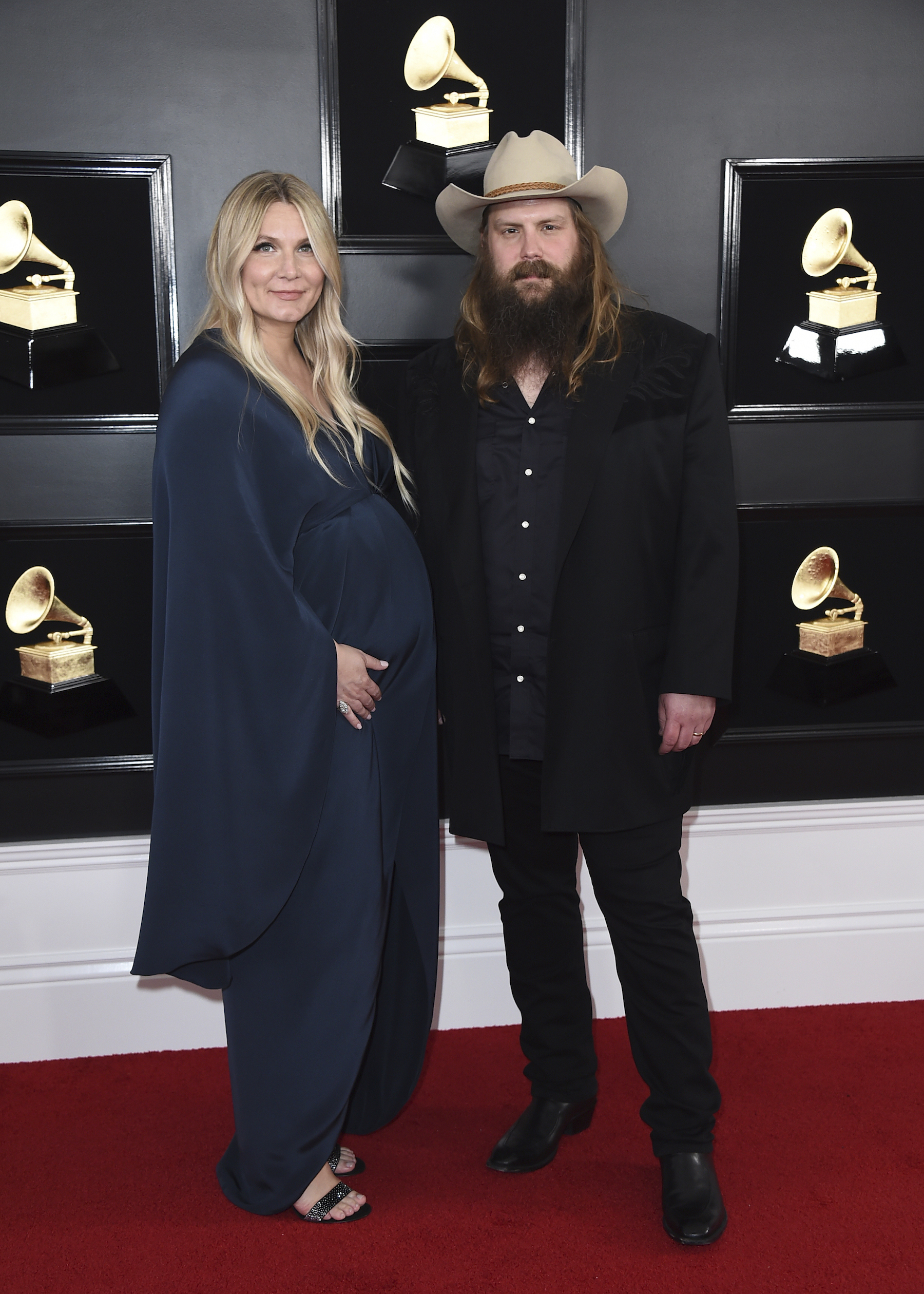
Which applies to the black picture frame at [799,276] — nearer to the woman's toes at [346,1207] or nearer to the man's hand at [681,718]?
the man's hand at [681,718]

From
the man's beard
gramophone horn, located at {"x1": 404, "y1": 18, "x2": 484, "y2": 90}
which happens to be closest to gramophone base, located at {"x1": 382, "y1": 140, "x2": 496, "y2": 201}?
gramophone horn, located at {"x1": 404, "y1": 18, "x2": 484, "y2": 90}

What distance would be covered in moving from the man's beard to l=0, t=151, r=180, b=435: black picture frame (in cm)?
91

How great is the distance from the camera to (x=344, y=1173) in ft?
8.25

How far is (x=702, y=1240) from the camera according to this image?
2.25 metres

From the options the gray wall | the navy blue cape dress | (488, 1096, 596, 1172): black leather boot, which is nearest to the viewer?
the navy blue cape dress

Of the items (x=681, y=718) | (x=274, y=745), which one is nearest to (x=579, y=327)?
(x=681, y=718)

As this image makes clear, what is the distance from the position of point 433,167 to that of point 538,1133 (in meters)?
2.32

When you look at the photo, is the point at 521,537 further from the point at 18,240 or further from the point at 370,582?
the point at 18,240

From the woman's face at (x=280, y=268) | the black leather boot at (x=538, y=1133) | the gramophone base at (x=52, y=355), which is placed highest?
the woman's face at (x=280, y=268)

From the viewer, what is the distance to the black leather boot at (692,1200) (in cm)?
226

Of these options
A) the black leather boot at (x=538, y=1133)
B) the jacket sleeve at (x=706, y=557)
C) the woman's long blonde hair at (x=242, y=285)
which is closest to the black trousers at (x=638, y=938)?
the black leather boot at (x=538, y=1133)

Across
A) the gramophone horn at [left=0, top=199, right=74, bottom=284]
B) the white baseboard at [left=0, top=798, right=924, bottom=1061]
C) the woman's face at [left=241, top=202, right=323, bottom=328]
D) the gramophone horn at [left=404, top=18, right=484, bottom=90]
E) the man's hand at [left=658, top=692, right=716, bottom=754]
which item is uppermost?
the gramophone horn at [left=404, top=18, right=484, bottom=90]

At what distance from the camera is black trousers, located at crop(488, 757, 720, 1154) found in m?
2.32

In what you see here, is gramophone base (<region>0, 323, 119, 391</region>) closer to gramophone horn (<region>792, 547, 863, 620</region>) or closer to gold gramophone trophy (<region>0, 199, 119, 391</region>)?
gold gramophone trophy (<region>0, 199, 119, 391</region>)
